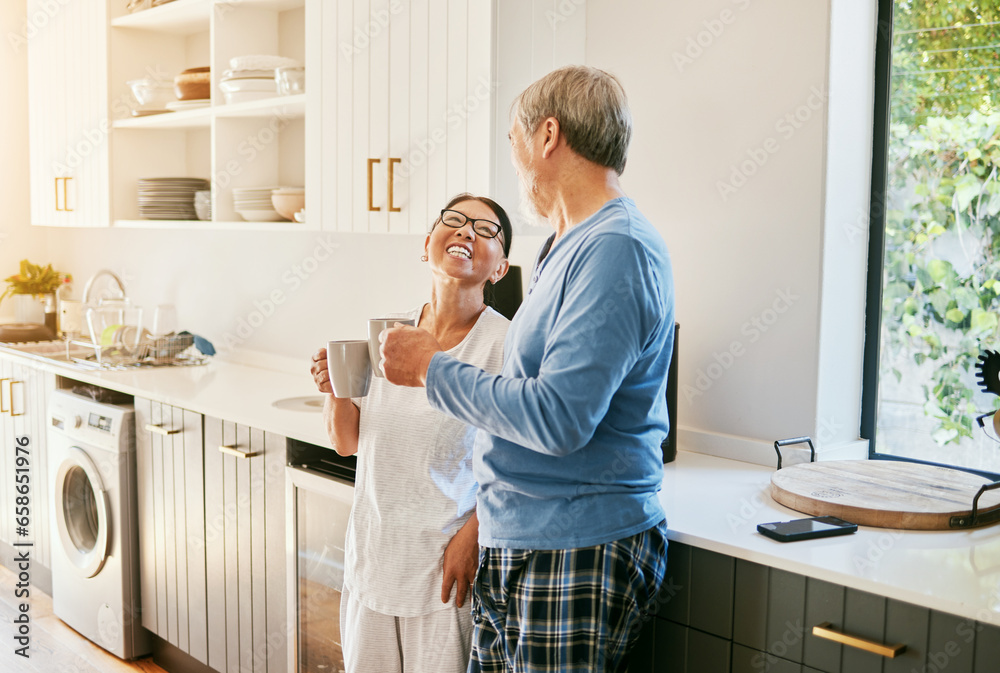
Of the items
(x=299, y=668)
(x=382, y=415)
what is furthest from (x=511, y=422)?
(x=299, y=668)

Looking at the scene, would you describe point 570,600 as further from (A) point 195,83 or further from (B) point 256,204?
(A) point 195,83

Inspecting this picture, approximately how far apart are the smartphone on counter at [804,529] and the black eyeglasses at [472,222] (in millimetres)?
653

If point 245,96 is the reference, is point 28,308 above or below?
below

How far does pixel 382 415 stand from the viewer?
5.32ft

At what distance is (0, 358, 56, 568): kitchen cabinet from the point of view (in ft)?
10.9

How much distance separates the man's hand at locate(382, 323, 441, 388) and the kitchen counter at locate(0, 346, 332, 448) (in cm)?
85

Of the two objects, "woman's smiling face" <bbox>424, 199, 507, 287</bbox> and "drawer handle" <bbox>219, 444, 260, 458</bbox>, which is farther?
"drawer handle" <bbox>219, 444, 260, 458</bbox>

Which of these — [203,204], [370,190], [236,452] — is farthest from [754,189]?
[203,204]

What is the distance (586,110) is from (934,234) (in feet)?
3.34

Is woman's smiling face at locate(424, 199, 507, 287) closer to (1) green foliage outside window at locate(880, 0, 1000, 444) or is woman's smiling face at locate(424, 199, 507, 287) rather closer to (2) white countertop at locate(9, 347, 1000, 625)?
(2) white countertop at locate(9, 347, 1000, 625)

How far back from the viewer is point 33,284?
4203 mm

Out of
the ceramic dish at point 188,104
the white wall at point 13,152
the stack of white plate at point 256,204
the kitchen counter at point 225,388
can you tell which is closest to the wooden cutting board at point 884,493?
the kitchen counter at point 225,388

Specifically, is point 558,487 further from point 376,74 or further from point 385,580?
point 376,74

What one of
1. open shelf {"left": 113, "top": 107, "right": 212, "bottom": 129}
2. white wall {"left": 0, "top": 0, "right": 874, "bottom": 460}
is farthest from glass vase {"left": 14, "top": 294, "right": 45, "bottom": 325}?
white wall {"left": 0, "top": 0, "right": 874, "bottom": 460}
